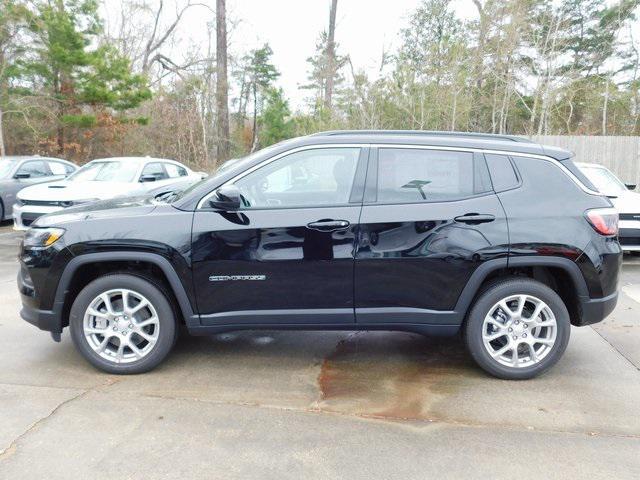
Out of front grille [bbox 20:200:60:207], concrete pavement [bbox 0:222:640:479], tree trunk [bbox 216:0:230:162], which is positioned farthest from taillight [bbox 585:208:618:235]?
tree trunk [bbox 216:0:230:162]

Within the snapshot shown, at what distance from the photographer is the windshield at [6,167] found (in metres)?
11.4

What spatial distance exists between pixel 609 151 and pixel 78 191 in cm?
1549

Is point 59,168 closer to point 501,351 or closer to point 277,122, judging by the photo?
point 501,351

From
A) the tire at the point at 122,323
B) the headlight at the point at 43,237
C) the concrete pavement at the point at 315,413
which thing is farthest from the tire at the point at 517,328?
the headlight at the point at 43,237

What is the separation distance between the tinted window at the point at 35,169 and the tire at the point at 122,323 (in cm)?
961

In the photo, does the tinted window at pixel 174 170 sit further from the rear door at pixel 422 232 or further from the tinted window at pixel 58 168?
the rear door at pixel 422 232

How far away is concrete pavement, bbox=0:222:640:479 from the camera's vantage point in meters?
2.81

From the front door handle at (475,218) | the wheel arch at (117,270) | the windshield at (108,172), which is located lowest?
the wheel arch at (117,270)

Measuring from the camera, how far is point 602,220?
12.4ft

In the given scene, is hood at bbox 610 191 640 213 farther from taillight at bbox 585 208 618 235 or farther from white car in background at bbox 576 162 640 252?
taillight at bbox 585 208 618 235

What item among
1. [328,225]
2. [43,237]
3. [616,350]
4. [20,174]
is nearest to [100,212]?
[43,237]

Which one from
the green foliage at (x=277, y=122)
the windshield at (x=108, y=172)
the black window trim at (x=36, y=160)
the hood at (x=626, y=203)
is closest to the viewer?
the hood at (x=626, y=203)

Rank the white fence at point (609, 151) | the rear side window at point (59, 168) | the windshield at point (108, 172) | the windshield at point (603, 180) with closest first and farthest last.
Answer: the windshield at point (603, 180) < the windshield at point (108, 172) < the rear side window at point (59, 168) < the white fence at point (609, 151)

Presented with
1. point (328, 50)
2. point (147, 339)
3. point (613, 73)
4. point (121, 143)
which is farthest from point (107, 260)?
Answer: point (613, 73)
